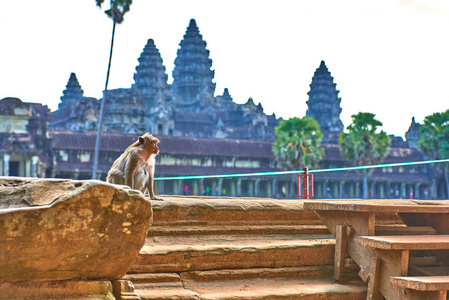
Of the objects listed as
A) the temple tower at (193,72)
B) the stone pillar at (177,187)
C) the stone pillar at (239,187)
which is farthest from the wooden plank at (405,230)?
the temple tower at (193,72)

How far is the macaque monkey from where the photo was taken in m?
6.03

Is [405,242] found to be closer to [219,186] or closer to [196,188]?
[196,188]

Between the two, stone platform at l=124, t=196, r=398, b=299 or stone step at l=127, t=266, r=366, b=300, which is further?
stone platform at l=124, t=196, r=398, b=299

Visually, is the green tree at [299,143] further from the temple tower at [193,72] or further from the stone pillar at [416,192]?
the temple tower at [193,72]

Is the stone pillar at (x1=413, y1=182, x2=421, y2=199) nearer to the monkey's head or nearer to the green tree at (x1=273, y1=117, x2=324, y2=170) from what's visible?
the green tree at (x1=273, y1=117, x2=324, y2=170)

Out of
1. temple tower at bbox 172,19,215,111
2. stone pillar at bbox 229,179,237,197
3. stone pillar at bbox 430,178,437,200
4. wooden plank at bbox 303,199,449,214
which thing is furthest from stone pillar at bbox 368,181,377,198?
wooden plank at bbox 303,199,449,214

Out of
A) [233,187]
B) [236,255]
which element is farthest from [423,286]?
[233,187]

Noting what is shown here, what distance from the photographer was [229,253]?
15.2ft

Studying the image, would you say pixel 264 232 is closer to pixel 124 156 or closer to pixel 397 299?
pixel 397 299

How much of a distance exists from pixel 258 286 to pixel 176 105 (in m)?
65.1

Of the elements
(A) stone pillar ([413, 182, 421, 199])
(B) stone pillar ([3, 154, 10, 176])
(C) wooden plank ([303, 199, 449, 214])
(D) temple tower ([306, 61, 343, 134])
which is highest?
(D) temple tower ([306, 61, 343, 134])

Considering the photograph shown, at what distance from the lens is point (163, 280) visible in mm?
4293

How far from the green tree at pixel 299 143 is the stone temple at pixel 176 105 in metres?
13.1

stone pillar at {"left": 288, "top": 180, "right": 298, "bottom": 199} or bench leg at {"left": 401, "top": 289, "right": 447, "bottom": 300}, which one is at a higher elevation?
bench leg at {"left": 401, "top": 289, "right": 447, "bottom": 300}
